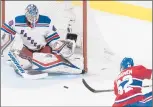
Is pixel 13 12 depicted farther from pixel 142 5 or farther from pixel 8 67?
pixel 142 5

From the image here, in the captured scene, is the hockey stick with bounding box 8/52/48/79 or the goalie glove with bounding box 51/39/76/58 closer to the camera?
the hockey stick with bounding box 8/52/48/79

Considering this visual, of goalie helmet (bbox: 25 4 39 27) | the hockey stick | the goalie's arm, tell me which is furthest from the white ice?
goalie helmet (bbox: 25 4 39 27)

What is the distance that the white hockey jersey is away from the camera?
2174mm

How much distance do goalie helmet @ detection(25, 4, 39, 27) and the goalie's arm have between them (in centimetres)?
11

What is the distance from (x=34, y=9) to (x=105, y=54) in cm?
59

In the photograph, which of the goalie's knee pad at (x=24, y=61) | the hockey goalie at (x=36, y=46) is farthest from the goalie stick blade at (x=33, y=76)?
the goalie's knee pad at (x=24, y=61)

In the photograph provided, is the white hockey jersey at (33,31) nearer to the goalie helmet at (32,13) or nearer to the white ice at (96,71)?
the goalie helmet at (32,13)

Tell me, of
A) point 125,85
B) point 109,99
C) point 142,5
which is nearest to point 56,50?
point 109,99

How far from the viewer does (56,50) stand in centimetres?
221

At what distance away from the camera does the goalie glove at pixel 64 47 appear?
86.2 inches

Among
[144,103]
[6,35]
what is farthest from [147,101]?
[6,35]

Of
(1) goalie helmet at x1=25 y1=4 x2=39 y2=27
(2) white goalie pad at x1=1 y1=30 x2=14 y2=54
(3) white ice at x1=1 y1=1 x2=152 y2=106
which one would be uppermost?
(1) goalie helmet at x1=25 y1=4 x2=39 y2=27

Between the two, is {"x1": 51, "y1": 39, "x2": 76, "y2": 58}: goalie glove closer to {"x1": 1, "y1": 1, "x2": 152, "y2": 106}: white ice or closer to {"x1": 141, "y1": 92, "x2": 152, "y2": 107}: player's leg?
{"x1": 1, "y1": 1, "x2": 152, "y2": 106}: white ice

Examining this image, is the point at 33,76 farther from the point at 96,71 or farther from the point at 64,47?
the point at 96,71
